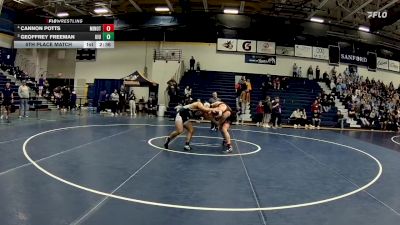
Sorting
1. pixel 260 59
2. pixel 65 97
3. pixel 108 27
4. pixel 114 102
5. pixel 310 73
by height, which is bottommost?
pixel 114 102

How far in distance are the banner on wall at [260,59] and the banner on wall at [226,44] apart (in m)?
1.29

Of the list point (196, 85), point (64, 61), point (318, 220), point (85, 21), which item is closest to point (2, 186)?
point (318, 220)

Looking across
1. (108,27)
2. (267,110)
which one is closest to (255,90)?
(267,110)

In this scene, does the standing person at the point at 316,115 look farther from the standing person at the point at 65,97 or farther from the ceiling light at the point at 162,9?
the standing person at the point at 65,97

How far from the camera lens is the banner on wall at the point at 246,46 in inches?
1050

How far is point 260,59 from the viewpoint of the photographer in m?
27.0

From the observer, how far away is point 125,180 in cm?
590

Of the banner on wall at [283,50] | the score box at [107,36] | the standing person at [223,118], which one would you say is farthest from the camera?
the banner on wall at [283,50]

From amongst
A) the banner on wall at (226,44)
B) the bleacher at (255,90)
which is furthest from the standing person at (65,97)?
the banner on wall at (226,44)

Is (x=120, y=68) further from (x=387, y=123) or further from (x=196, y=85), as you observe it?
(x=387, y=123)

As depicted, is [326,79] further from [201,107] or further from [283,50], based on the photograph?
[201,107]

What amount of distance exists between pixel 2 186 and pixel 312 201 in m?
4.79
